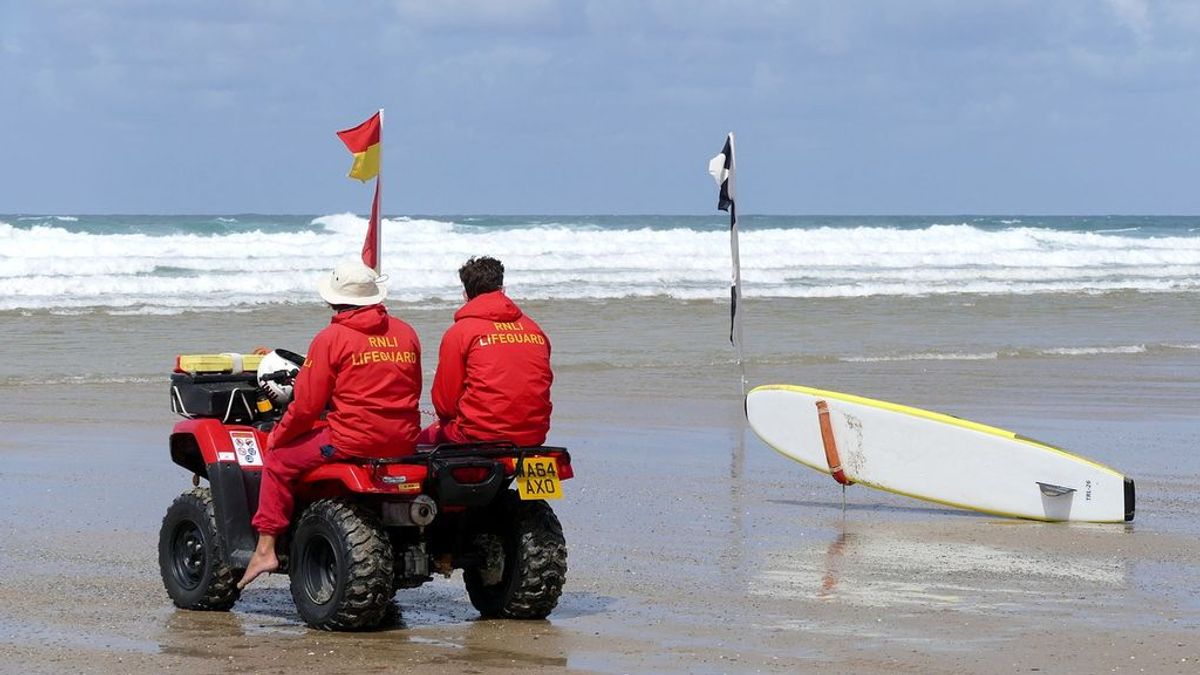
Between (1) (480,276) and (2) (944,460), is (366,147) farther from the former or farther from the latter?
(2) (944,460)

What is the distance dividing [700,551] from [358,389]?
2641 millimetres

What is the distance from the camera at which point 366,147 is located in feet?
31.8

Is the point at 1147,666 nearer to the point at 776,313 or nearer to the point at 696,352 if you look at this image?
the point at 696,352

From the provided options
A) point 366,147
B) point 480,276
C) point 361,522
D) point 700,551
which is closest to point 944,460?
point 700,551

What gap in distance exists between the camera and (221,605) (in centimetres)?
693

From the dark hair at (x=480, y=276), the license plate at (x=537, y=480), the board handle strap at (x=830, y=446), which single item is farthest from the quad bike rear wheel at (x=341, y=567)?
the board handle strap at (x=830, y=446)

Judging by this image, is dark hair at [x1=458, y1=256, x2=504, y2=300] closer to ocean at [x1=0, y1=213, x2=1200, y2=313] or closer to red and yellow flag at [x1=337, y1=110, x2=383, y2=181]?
red and yellow flag at [x1=337, y1=110, x2=383, y2=181]

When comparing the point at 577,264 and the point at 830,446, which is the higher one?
the point at 577,264

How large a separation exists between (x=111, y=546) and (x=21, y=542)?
461mm

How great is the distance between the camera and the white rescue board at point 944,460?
376 inches

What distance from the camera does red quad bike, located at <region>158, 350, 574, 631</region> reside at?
634 cm

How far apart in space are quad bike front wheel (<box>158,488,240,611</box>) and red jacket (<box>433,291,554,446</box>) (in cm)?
112

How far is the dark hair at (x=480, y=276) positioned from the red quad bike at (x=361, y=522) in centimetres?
68

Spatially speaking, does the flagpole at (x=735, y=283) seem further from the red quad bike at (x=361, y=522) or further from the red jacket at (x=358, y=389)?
the red jacket at (x=358, y=389)
